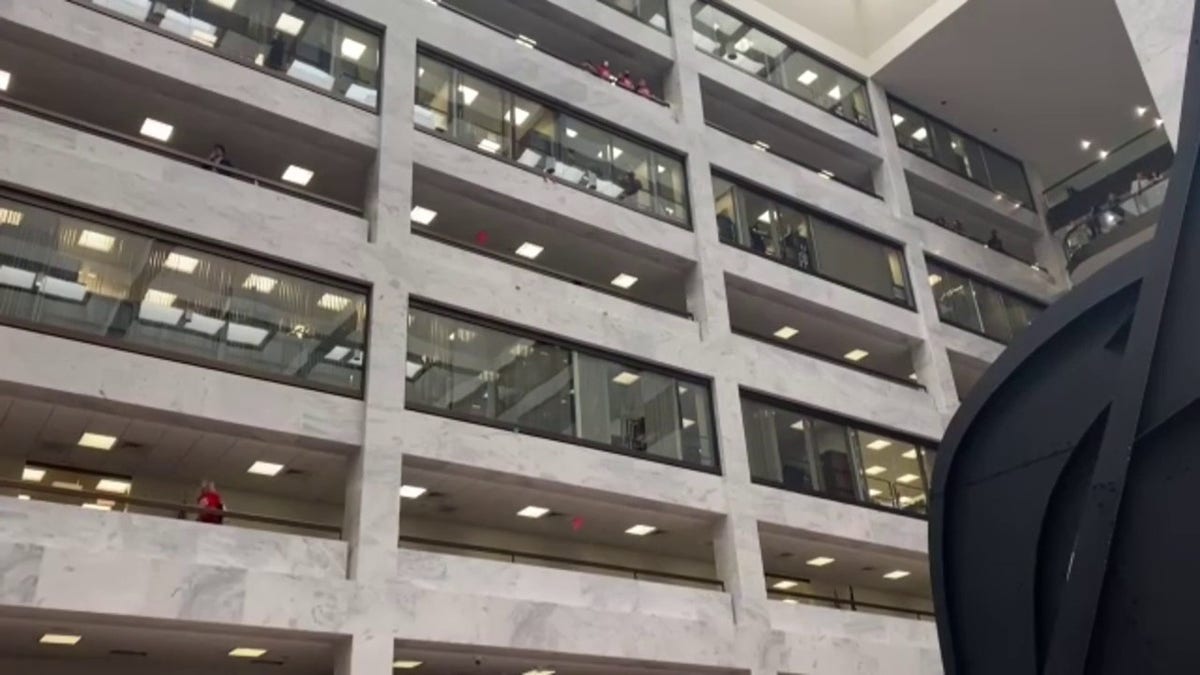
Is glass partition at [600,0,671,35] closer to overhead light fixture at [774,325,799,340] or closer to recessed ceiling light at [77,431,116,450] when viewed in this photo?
overhead light fixture at [774,325,799,340]

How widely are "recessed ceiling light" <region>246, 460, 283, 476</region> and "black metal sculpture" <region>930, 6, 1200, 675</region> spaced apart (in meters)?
13.3

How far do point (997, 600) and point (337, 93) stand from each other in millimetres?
16846

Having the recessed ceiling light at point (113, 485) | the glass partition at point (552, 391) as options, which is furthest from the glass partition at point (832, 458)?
the recessed ceiling light at point (113, 485)

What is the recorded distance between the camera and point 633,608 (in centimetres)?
1883

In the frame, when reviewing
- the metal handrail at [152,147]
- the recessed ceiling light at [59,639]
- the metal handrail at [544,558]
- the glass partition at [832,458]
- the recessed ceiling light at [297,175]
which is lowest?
the recessed ceiling light at [59,639]

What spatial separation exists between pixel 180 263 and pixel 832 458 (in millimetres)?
15570

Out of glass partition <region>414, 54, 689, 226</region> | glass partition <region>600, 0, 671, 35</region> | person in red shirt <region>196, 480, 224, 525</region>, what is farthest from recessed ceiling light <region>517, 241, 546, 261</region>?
person in red shirt <region>196, 480, 224, 525</region>

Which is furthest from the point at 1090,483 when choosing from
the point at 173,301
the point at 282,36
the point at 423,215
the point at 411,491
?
the point at 282,36

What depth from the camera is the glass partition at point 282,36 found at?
18594mm

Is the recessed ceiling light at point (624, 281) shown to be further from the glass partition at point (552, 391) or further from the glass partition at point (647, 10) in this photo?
the glass partition at point (647, 10)

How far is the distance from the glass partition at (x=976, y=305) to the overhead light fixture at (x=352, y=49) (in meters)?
18.3

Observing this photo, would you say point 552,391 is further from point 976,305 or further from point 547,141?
point 976,305

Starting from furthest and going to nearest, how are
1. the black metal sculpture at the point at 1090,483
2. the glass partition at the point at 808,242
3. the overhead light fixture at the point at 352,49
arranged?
the glass partition at the point at 808,242, the overhead light fixture at the point at 352,49, the black metal sculpture at the point at 1090,483

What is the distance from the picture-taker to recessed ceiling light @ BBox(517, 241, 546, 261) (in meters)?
23.6
